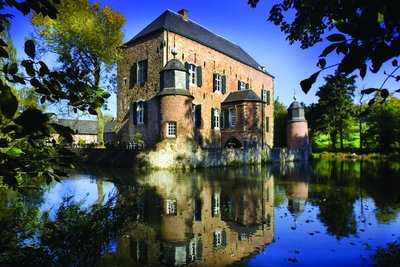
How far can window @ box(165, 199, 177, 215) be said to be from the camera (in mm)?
8472

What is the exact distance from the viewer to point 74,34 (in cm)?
2470

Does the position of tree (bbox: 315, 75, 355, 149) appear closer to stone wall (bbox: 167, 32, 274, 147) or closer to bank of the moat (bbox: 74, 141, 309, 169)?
stone wall (bbox: 167, 32, 274, 147)

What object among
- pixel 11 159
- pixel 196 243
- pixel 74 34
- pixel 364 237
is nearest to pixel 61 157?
pixel 11 159

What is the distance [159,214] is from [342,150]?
4273cm

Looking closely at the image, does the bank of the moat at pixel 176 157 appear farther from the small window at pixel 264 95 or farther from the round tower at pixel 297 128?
the round tower at pixel 297 128

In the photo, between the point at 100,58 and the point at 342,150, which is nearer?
the point at 100,58

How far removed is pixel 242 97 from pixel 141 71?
890cm

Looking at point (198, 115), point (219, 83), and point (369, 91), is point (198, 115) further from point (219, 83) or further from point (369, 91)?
point (369, 91)

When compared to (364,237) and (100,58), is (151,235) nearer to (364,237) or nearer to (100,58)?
(364,237)

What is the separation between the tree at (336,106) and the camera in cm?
4544

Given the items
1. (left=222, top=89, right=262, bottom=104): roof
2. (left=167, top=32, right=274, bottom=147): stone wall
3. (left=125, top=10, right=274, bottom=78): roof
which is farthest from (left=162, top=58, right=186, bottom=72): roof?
(left=222, top=89, right=262, bottom=104): roof

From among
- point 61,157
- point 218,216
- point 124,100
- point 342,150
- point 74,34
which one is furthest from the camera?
point 342,150

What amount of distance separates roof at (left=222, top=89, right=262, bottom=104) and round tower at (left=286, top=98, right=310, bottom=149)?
11.9 meters

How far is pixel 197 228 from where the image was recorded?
23.0 ft
